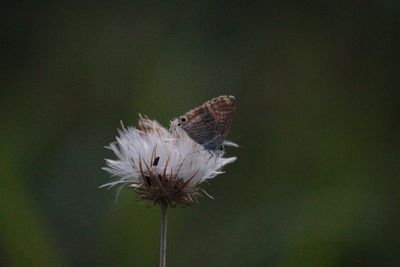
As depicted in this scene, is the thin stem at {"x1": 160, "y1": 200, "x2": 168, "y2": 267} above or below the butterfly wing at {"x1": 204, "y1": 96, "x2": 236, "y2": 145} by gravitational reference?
below

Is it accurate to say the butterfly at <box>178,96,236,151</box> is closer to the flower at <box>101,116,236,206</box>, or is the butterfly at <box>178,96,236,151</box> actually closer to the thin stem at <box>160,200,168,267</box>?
the flower at <box>101,116,236,206</box>

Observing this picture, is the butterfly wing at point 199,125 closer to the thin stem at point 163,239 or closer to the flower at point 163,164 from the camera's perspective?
the flower at point 163,164

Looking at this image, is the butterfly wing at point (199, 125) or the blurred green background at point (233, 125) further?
the blurred green background at point (233, 125)

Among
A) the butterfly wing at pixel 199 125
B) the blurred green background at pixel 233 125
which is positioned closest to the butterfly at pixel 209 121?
the butterfly wing at pixel 199 125

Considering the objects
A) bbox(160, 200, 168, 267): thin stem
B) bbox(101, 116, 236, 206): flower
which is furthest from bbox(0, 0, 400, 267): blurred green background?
bbox(160, 200, 168, 267): thin stem

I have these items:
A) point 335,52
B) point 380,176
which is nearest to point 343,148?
point 380,176

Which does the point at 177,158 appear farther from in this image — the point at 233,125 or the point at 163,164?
the point at 233,125

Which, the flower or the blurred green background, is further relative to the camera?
the blurred green background

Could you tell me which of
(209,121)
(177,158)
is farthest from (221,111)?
(177,158)
